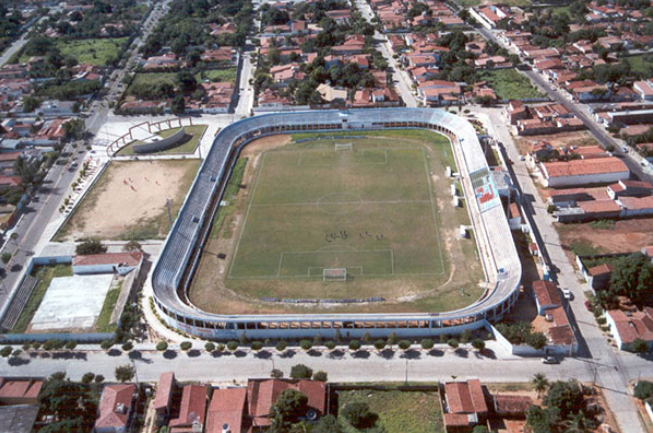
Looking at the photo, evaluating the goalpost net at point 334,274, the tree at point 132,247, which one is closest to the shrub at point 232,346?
the goalpost net at point 334,274

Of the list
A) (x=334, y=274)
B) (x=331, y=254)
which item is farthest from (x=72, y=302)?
(x=331, y=254)

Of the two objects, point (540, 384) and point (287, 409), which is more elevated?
point (287, 409)

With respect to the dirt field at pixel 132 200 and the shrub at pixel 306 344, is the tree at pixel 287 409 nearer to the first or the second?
the shrub at pixel 306 344

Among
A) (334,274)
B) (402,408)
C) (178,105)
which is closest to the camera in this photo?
(402,408)

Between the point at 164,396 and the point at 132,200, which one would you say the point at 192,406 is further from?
the point at 132,200

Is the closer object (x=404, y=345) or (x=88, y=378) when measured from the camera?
(x=88, y=378)

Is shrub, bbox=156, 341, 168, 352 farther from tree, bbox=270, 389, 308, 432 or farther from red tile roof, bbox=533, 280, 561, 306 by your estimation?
Result: red tile roof, bbox=533, 280, 561, 306

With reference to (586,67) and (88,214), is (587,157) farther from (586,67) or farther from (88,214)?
(88,214)
